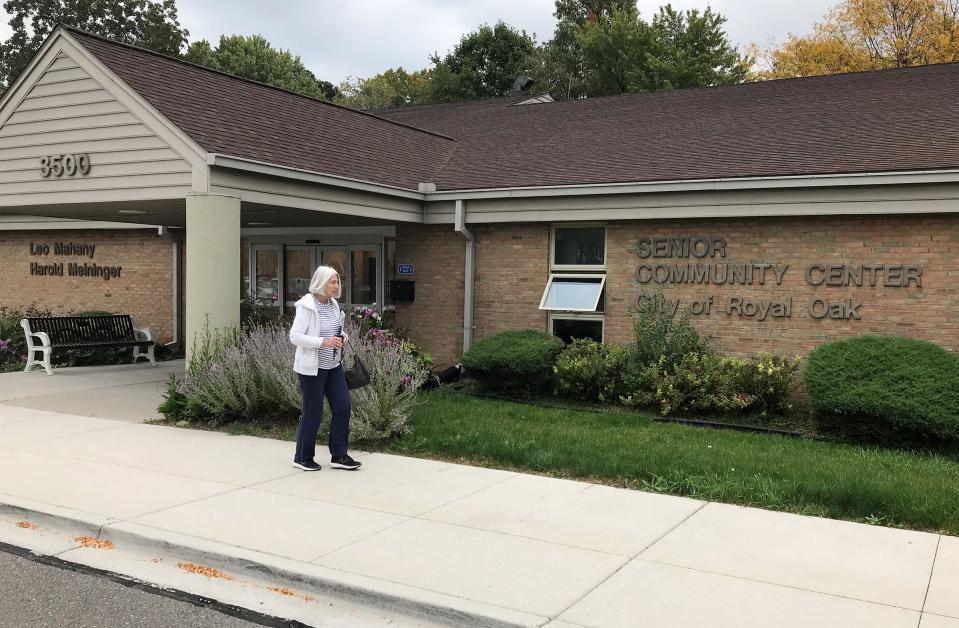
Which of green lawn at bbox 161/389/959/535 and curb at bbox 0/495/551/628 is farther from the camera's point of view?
green lawn at bbox 161/389/959/535

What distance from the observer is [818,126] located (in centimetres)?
1296

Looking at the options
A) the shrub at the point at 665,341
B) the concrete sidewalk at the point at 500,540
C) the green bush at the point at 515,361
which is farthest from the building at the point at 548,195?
the concrete sidewalk at the point at 500,540

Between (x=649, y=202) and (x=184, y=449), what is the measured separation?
6.89 m

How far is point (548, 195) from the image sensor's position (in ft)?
41.9

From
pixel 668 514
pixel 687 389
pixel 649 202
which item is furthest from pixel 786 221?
pixel 668 514

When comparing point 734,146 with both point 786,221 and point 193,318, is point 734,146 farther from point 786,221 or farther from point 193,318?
point 193,318

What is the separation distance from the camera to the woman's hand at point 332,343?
746 centimetres

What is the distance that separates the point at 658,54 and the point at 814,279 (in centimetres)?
2992

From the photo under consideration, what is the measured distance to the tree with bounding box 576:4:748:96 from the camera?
1457 inches

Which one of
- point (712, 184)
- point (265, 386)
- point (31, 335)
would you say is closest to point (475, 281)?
point (712, 184)

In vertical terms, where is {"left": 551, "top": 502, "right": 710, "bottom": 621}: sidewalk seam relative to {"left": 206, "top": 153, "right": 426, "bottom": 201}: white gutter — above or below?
below

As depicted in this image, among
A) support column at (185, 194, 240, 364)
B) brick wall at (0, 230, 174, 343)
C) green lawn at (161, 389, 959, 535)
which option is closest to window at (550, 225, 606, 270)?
green lawn at (161, 389, 959, 535)

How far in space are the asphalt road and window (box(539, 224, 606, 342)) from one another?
331 inches

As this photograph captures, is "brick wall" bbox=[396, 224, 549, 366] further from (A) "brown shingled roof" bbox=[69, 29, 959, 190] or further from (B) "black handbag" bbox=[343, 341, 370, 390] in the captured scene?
(B) "black handbag" bbox=[343, 341, 370, 390]
